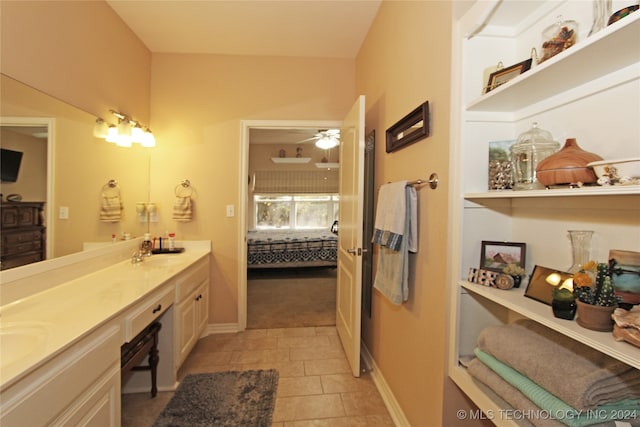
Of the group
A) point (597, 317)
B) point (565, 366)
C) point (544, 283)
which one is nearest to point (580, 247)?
point (544, 283)

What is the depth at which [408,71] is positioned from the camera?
1620 millimetres

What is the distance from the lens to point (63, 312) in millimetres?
1271

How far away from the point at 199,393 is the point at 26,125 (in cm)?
192

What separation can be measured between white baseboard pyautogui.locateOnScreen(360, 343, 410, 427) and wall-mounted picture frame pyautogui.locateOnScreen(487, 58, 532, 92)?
5.76 feet

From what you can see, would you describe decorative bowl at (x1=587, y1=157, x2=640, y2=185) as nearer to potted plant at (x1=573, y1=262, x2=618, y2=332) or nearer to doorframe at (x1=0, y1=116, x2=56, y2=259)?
potted plant at (x1=573, y1=262, x2=618, y2=332)

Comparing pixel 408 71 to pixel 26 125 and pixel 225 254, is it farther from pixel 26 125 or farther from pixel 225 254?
pixel 225 254

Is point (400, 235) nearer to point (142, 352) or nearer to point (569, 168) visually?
point (569, 168)

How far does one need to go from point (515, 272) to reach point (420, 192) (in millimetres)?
585

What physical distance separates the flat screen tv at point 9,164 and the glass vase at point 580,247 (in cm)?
241

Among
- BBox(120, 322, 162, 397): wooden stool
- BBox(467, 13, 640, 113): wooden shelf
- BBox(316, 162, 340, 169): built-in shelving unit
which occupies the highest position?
BBox(316, 162, 340, 169): built-in shelving unit

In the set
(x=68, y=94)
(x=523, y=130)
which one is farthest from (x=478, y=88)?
(x=68, y=94)

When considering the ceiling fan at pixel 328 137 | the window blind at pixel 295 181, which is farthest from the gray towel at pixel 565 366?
the window blind at pixel 295 181

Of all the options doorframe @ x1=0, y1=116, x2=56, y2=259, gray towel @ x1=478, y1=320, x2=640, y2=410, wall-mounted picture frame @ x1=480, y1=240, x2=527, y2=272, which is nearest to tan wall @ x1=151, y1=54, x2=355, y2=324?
doorframe @ x1=0, y1=116, x2=56, y2=259

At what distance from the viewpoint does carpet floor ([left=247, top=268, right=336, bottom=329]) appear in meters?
3.17
